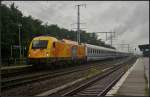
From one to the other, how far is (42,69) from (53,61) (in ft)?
7.72

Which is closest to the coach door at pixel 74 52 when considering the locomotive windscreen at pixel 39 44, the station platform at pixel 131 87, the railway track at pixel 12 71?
the locomotive windscreen at pixel 39 44

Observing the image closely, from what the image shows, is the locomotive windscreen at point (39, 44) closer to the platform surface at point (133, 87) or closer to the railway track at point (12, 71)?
the railway track at point (12, 71)

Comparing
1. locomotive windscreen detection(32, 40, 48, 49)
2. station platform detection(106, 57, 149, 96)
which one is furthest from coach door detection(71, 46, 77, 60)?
station platform detection(106, 57, 149, 96)

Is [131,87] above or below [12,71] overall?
below

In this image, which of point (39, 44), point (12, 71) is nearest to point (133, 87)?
point (12, 71)

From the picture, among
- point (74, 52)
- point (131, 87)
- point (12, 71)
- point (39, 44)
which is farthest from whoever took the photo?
point (74, 52)

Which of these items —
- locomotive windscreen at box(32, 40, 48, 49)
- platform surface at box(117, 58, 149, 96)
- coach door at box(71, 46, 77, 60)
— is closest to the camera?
platform surface at box(117, 58, 149, 96)

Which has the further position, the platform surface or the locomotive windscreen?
the locomotive windscreen

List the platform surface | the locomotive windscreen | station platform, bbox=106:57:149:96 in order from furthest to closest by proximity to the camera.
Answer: the locomotive windscreen → the platform surface → station platform, bbox=106:57:149:96

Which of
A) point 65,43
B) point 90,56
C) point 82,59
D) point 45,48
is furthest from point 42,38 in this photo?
point 90,56

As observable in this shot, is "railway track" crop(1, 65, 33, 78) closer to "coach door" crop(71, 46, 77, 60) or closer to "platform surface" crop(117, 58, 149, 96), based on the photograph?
"platform surface" crop(117, 58, 149, 96)

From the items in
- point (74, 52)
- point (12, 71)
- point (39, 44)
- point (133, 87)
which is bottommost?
point (133, 87)

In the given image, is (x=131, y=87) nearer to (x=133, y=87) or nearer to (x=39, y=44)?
(x=133, y=87)

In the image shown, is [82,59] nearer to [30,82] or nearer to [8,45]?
[8,45]
